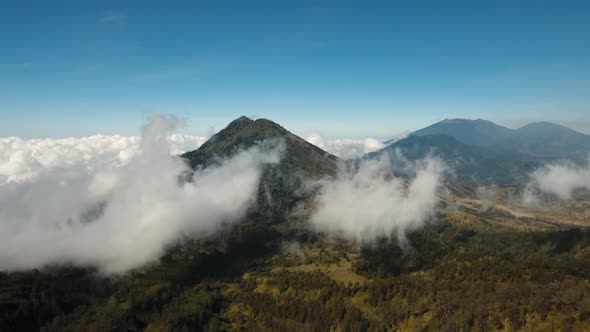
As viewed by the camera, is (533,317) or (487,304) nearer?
(533,317)

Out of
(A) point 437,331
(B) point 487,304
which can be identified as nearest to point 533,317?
(B) point 487,304

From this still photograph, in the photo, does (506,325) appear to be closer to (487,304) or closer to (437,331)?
(487,304)

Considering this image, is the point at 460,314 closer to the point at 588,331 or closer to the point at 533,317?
the point at 533,317

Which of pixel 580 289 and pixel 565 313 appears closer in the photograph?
pixel 565 313

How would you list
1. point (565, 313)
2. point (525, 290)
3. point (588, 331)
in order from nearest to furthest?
1. point (588, 331)
2. point (565, 313)
3. point (525, 290)

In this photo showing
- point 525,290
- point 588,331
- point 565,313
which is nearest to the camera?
point 588,331

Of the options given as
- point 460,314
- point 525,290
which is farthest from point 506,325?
point 525,290

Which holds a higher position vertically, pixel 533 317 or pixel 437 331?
pixel 533 317

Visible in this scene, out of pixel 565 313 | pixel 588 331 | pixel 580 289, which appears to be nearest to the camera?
pixel 588 331
